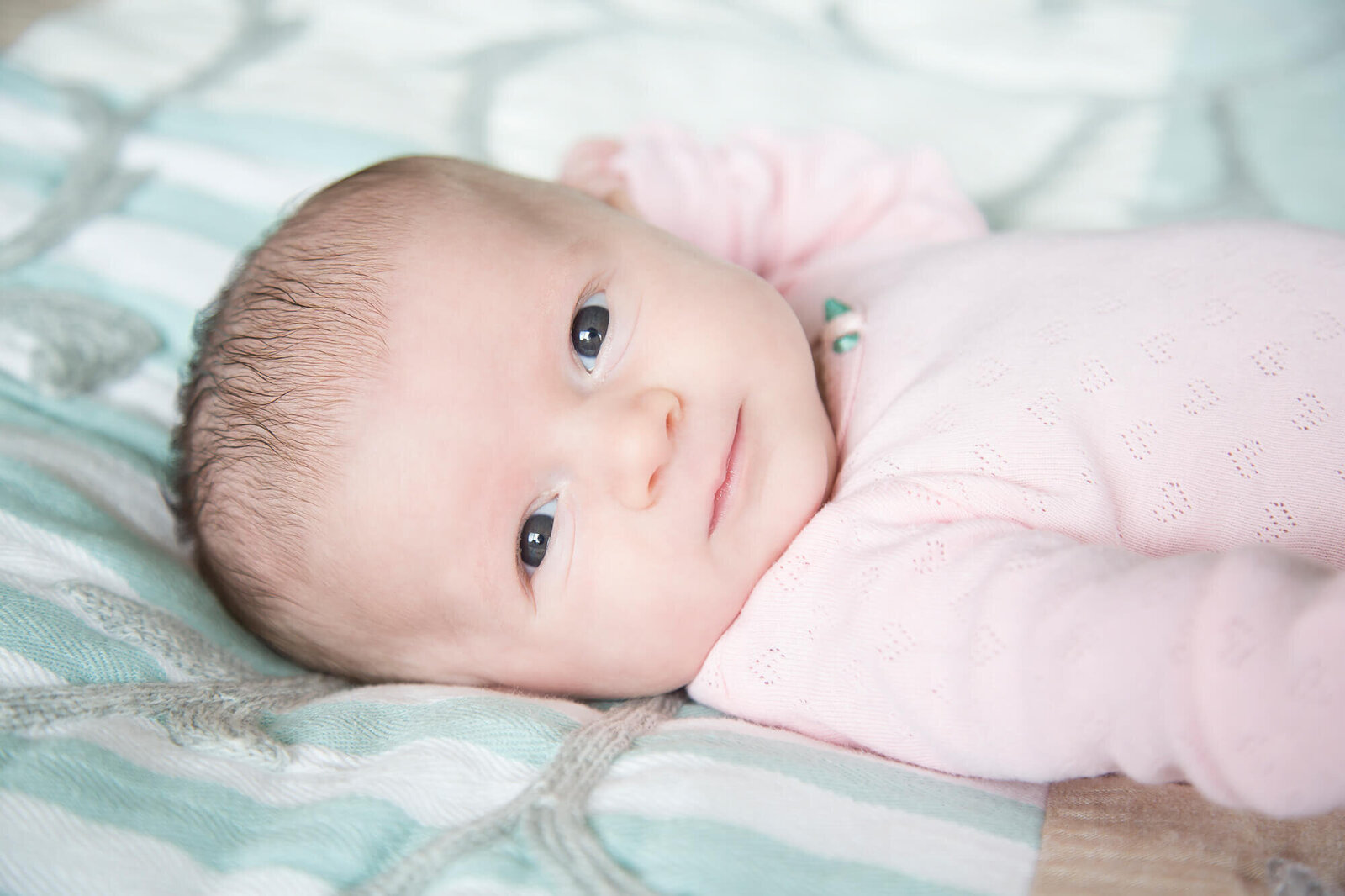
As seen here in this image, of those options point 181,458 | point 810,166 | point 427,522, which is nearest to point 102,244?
point 181,458

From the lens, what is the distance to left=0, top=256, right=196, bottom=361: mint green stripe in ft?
4.44

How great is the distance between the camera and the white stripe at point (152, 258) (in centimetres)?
139

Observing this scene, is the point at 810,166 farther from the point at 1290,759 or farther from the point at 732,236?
the point at 1290,759

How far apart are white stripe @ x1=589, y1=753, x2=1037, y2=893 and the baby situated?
0.31ft

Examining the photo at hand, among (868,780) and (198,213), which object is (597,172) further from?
(868,780)

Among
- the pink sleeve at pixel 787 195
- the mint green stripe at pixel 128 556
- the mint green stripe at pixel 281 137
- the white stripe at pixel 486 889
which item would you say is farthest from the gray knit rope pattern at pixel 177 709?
the mint green stripe at pixel 281 137

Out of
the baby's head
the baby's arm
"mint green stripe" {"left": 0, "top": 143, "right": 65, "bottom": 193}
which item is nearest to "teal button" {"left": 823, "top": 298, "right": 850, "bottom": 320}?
the baby's head

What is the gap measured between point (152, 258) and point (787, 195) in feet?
3.07

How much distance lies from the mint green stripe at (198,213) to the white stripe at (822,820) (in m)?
1.13

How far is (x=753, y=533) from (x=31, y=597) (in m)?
0.65

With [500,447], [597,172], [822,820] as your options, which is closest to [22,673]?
[500,447]

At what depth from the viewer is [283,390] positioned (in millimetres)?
920

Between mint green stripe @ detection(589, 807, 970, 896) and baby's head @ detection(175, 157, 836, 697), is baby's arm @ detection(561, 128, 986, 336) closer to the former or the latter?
baby's head @ detection(175, 157, 836, 697)

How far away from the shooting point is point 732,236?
1466mm
